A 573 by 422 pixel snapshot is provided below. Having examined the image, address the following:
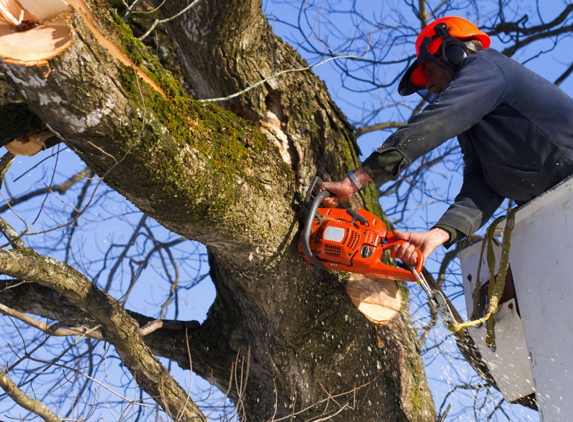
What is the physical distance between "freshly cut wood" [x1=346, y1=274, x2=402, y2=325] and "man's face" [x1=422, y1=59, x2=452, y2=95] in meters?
1.03

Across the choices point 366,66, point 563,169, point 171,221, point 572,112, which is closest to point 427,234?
point 563,169

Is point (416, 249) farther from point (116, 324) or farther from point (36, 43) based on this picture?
point (36, 43)

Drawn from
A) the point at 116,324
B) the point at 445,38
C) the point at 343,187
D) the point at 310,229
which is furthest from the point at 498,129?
the point at 116,324

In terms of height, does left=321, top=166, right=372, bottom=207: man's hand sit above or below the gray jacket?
below

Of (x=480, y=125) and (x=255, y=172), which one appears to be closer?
(x=255, y=172)

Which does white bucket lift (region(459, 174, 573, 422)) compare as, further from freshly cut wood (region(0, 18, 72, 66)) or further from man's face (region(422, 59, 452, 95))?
freshly cut wood (region(0, 18, 72, 66))

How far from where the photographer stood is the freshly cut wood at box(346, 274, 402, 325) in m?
2.70

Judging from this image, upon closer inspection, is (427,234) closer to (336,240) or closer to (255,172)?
(336,240)

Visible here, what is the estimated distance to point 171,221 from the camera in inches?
83.4

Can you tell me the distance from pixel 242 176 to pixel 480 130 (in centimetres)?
119

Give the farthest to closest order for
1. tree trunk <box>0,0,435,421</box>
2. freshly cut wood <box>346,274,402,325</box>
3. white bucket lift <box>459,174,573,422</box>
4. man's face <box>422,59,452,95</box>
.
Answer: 1. man's face <box>422,59,452,95</box>
2. freshly cut wood <box>346,274,402,325</box>
3. white bucket lift <box>459,174,573,422</box>
4. tree trunk <box>0,0,435,421</box>

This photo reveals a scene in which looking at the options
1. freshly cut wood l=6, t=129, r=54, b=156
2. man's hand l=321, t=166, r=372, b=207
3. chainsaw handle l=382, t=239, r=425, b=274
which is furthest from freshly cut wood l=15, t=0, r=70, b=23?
chainsaw handle l=382, t=239, r=425, b=274

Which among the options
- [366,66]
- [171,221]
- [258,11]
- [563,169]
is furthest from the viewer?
[366,66]

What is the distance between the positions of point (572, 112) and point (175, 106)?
1748 millimetres
